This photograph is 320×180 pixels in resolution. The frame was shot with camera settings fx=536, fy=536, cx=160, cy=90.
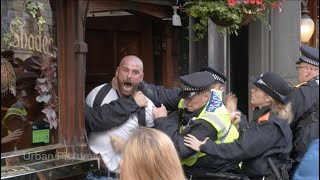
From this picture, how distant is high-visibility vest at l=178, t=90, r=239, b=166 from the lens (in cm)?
371

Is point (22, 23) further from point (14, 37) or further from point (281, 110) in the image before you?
point (281, 110)

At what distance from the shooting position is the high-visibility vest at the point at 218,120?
3.71 meters

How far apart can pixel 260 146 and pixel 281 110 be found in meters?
0.32

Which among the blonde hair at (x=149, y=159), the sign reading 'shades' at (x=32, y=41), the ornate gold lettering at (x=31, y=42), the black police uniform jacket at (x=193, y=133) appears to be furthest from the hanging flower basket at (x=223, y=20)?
the blonde hair at (x=149, y=159)

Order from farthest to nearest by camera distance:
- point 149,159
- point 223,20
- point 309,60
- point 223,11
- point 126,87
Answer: point 223,20 → point 223,11 → point 309,60 → point 126,87 → point 149,159

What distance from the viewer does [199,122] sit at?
3.70m

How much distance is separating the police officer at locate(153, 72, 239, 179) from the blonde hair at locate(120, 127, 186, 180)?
48.5 inches

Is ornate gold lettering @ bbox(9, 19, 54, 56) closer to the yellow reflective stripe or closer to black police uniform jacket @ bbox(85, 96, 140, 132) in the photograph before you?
black police uniform jacket @ bbox(85, 96, 140, 132)

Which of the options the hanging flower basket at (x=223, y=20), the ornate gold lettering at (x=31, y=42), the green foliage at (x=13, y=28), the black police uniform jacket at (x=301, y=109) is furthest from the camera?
the hanging flower basket at (x=223, y=20)

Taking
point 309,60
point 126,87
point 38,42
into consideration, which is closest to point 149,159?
point 126,87

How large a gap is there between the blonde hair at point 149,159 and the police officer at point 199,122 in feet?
4.04

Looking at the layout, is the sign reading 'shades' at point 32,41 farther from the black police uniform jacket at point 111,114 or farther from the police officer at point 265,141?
the police officer at point 265,141

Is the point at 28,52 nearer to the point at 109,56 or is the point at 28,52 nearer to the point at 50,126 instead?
the point at 50,126

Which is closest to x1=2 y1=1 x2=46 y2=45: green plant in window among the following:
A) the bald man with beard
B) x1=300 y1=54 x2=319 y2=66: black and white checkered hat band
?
the bald man with beard
